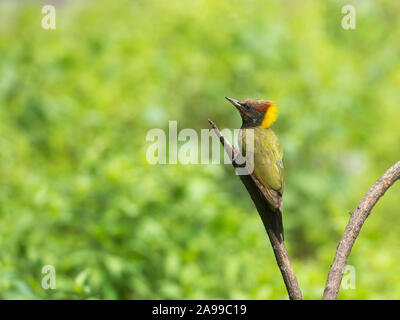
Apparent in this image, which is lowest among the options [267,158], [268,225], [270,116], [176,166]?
[176,166]

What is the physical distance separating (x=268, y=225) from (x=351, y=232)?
225mm

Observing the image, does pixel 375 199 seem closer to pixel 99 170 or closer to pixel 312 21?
pixel 99 170

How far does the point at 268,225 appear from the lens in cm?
144

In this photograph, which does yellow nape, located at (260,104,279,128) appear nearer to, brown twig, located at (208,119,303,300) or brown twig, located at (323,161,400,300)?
brown twig, located at (208,119,303,300)

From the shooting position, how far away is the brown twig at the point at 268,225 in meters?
1.29

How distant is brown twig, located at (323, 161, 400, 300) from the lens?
4.09ft

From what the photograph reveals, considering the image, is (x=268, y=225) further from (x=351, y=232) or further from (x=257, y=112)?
(x=257, y=112)

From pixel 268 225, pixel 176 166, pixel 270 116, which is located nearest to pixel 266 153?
pixel 270 116

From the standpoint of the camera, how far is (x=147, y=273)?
10.9 feet

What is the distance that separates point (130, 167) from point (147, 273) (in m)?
0.70

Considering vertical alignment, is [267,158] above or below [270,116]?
below

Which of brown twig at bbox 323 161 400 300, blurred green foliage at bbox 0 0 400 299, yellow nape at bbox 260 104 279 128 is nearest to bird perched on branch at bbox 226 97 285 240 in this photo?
yellow nape at bbox 260 104 279 128

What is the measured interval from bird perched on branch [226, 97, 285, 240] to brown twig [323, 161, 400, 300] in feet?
0.62

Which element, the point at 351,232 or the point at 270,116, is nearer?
the point at 351,232
